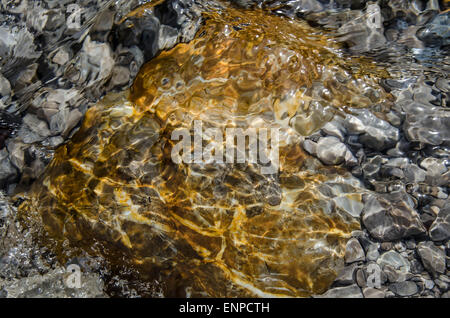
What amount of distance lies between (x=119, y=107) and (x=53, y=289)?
1604 mm

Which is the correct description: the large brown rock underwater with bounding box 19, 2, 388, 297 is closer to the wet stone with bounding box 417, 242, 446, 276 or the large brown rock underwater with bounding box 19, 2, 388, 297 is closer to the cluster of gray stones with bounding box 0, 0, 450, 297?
the cluster of gray stones with bounding box 0, 0, 450, 297

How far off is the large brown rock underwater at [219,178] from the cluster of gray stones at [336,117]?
0.40 ft

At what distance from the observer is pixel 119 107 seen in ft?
10.4

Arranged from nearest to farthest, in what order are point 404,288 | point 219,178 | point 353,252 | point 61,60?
point 404,288, point 353,252, point 219,178, point 61,60

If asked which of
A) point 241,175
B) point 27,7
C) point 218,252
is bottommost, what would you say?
point 218,252

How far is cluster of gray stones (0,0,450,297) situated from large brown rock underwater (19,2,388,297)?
121mm

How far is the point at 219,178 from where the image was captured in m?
2.86

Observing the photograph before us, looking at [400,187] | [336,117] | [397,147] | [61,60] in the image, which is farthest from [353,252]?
[61,60]

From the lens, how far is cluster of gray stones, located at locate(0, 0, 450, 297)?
2.69 meters

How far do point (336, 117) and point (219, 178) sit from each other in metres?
1.22

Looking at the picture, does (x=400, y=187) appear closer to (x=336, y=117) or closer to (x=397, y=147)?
(x=397, y=147)

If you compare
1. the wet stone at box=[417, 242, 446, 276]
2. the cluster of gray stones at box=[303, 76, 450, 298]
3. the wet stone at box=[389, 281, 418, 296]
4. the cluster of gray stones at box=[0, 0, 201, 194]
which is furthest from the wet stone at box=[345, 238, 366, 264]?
the cluster of gray stones at box=[0, 0, 201, 194]
